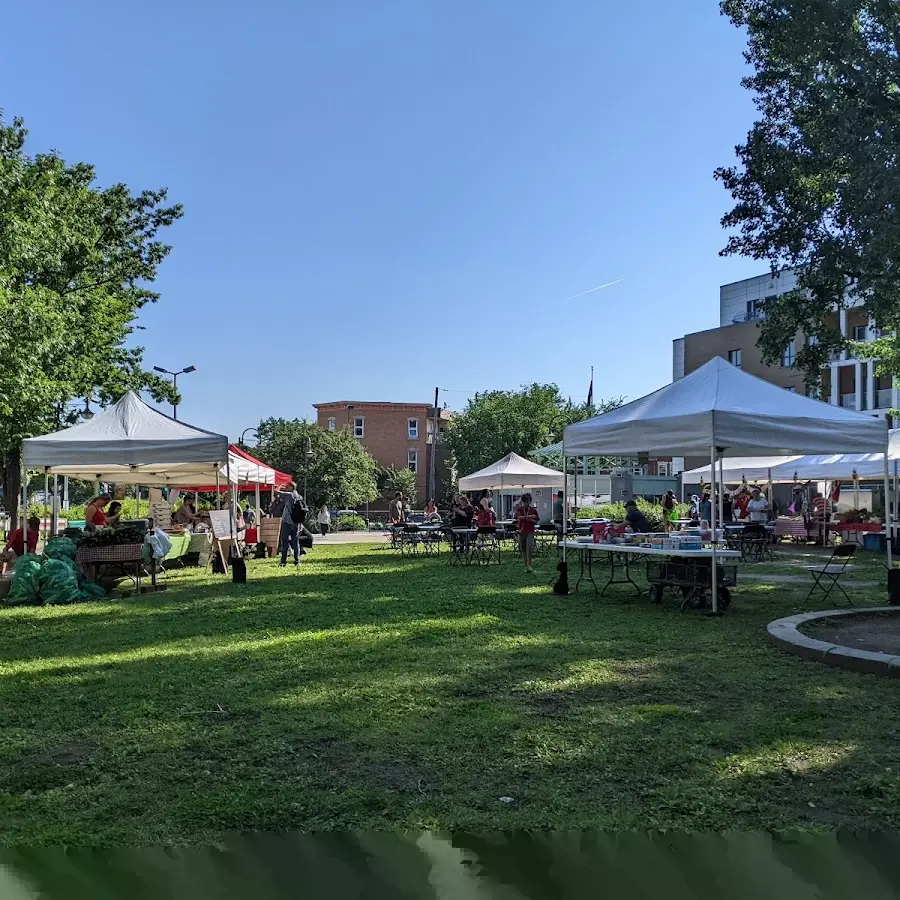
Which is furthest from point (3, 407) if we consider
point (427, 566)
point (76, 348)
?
point (427, 566)

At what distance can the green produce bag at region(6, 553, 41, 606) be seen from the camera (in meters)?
11.8

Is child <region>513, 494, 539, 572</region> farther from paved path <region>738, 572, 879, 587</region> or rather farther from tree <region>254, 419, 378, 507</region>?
tree <region>254, 419, 378, 507</region>

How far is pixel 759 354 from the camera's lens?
55.2 meters

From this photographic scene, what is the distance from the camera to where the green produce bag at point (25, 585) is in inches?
463

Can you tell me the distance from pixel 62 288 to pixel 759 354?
4412 centimetres

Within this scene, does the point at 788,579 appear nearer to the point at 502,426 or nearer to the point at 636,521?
the point at 636,521

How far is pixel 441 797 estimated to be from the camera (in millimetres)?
3877

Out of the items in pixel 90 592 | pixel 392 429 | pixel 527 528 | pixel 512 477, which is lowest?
pixel 90 592

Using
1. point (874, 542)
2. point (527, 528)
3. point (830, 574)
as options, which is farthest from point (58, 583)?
point (874, 542)

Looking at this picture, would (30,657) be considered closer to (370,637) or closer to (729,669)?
(370,637)

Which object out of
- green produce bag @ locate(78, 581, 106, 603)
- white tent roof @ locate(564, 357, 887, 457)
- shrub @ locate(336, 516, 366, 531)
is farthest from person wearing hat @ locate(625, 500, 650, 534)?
shrub @ locate(336, 516, 366, 531)

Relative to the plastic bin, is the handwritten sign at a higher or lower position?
higher

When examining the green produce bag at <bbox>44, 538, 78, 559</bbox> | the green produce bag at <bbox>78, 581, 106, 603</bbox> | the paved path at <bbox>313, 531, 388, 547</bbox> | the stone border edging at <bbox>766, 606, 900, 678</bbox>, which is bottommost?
the paved path at <bbox>313, 531, 388, 547</bbox>

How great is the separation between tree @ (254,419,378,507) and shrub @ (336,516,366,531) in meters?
5.95
